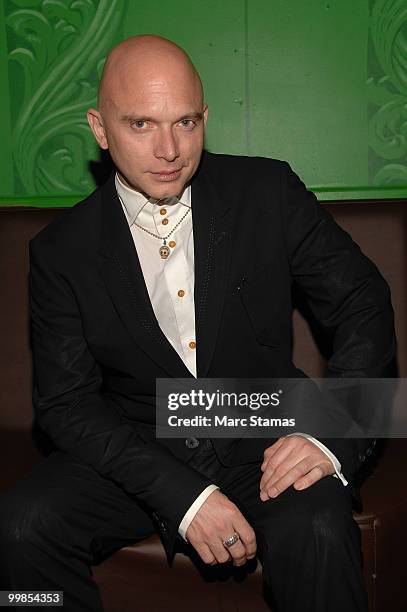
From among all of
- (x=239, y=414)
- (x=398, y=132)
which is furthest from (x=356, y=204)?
(x=239, y=414)

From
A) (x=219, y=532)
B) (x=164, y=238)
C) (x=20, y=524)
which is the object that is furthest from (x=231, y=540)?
(x=164, y=238)

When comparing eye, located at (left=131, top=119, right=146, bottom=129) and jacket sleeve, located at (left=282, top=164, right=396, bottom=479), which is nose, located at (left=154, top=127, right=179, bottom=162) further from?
jacket sleeve, located at (left=282, top=164, right=396, bottom=479)

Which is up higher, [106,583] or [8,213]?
[8,213]

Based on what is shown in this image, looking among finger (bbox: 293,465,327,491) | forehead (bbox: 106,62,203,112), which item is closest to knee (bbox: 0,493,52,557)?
finger (bbox: 293,465,327,491)

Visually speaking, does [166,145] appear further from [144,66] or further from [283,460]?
[283,460]

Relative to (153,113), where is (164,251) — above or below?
below

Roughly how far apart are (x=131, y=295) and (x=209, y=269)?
0.63 feet

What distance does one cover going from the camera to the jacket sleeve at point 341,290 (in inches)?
74.2

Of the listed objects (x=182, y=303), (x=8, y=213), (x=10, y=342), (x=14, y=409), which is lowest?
(x=14, y=409)

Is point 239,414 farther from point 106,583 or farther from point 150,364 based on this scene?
point 106,583

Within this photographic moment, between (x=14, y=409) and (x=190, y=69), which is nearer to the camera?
(x=190, y=69)

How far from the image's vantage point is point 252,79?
263 centimetres

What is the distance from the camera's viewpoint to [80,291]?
197 cm

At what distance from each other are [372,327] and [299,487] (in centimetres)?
41
